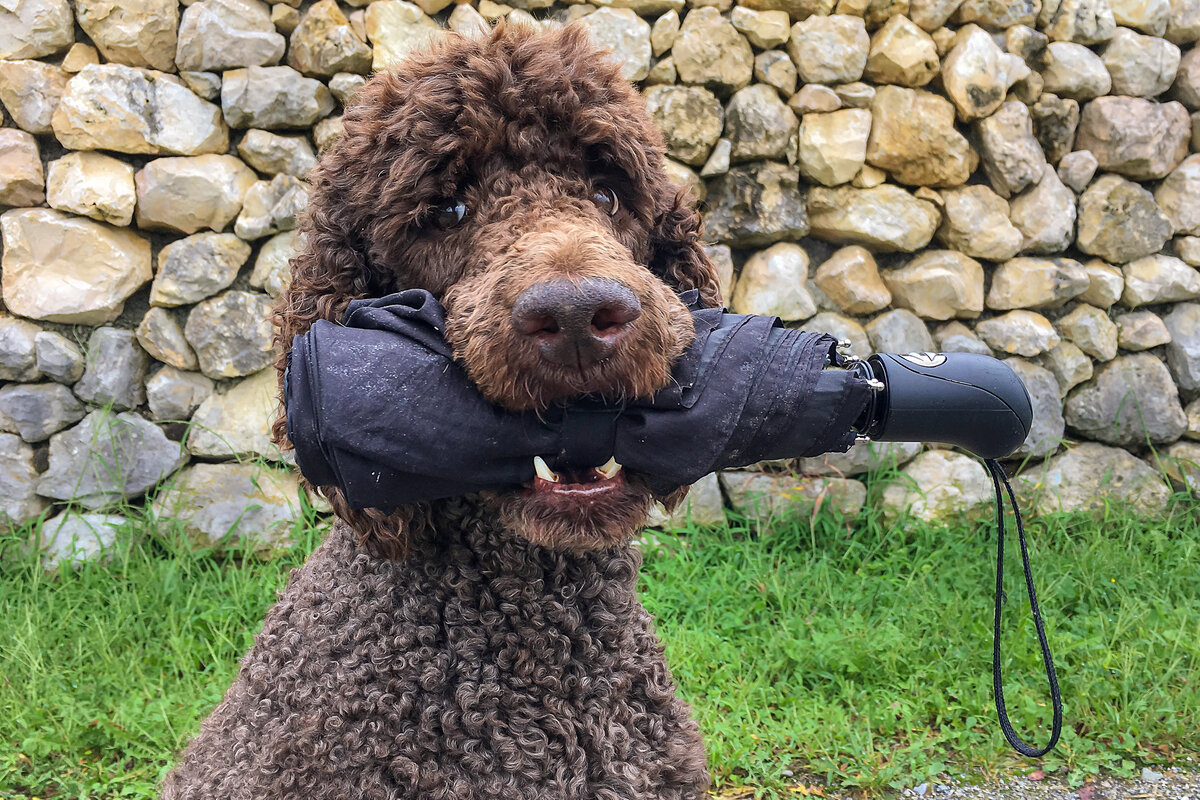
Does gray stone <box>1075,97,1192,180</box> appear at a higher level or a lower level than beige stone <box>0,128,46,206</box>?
higher

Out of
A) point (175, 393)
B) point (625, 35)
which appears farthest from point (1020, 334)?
point (175, 393)

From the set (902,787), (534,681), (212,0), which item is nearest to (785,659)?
(902,787)

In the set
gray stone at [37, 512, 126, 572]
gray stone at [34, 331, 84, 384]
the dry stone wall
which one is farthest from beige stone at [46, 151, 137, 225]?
gray stone at [37, 512, 126, 572]

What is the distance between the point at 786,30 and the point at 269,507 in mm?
2641

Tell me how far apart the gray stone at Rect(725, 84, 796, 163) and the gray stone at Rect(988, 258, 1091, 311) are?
3.60ft

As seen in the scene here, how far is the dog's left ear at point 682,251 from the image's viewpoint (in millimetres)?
1472

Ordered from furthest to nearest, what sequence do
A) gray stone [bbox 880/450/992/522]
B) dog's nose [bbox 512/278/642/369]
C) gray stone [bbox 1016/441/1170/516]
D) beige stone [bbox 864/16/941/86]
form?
gray stone [bbox 1016/441/1170/516] → gray stone [bbox 880/450/992/522] → beige stone [bbox 864/16/941/86] → dog's nose [bbox 512/278/642/369]

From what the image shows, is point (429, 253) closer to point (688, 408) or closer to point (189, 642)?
point (688, 408)

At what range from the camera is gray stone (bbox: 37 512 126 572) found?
3053 mm

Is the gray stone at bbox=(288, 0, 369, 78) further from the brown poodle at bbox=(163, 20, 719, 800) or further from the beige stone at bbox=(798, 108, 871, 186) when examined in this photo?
the brown poodle at bbox=(163, 20, 719, 800)

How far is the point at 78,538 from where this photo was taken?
3.10 meters

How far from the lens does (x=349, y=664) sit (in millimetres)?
1277

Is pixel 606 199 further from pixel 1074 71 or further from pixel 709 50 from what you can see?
pixel 1074 71

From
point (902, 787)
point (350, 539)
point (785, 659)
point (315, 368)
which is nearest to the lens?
point (315, 368)
